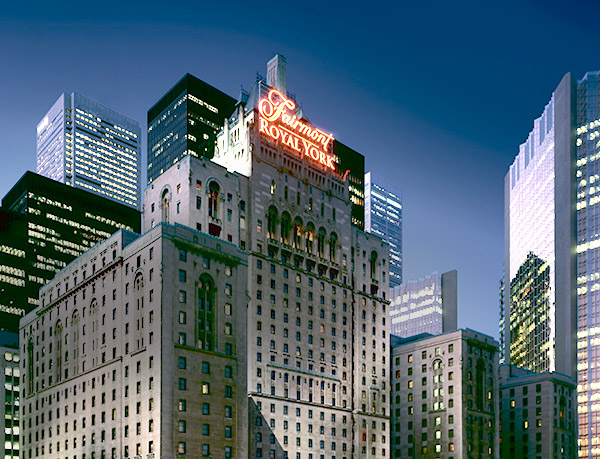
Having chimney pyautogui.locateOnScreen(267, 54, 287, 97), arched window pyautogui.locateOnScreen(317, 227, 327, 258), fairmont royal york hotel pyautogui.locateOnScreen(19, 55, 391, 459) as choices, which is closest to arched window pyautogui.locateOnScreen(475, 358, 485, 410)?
fairmont royal york hotel pyautogui.locateOnScreen(19, 55, 391, 459)

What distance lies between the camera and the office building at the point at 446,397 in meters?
183

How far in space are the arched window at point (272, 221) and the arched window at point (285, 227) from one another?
194 cm

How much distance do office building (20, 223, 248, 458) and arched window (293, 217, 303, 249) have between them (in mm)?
24930

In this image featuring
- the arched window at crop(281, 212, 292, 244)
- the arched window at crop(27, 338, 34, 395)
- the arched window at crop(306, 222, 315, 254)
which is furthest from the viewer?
the arched window at crop(27, 338, 34, 395)

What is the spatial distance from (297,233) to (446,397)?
2016 inches

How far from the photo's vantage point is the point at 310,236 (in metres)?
180

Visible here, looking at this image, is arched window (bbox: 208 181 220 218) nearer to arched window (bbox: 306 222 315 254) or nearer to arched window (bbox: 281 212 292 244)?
arched window (bbox: 281 212 292 244)

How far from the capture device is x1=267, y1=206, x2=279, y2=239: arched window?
17150cm

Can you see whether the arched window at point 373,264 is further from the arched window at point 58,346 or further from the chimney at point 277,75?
the arched window at point 58,346

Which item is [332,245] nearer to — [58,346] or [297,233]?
[297,233]

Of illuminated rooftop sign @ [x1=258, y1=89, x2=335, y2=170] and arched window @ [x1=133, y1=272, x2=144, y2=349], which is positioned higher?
illuminated rooftop sign @ [x1=258, y1=89, x2=335, y2=170]

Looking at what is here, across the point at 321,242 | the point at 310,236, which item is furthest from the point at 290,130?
the point at 321,242

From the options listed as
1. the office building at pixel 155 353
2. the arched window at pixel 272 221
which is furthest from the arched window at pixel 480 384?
the office building at pixel 155 353

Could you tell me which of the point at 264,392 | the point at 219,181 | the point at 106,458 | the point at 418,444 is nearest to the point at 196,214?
the point at 219,181
